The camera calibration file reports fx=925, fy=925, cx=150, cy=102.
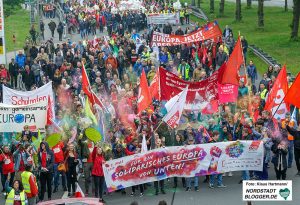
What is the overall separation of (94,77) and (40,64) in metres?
2.58

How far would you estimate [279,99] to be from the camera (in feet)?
79.7

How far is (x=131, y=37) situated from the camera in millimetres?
43625

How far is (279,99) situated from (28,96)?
23.2 feet

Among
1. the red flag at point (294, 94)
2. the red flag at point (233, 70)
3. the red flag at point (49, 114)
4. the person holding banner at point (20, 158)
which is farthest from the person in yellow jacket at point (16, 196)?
the red flag at point (233, 70)

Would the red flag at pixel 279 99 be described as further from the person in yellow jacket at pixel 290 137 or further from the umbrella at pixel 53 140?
the umbrella at pixel 53 140

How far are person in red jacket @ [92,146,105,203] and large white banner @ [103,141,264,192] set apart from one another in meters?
0.12

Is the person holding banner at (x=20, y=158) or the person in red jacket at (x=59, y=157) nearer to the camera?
the person holding banner at (x=20, y=158)

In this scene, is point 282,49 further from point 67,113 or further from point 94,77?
point 67,113

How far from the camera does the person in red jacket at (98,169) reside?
22.1 m

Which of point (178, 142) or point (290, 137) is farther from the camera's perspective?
point (290, 137)

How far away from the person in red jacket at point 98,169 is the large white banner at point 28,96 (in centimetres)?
416

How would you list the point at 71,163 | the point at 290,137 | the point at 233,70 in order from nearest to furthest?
the point at 71,163 → the point at 290,137 → the point at 233,70

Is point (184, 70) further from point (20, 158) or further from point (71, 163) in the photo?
point (20, 158)

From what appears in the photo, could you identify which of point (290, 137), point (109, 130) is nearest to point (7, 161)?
point (109, 130)
